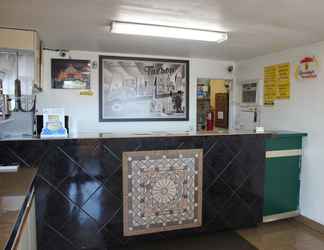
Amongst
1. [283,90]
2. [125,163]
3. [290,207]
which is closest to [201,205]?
[125,163]

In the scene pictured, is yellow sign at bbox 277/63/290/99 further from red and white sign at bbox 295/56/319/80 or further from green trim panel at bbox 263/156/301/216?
green trim panel at bbox 263/156/301/216

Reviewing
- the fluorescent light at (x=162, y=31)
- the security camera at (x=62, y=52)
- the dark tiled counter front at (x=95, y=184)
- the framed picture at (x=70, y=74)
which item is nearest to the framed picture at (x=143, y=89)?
the framed picture at (x=70, y=74)

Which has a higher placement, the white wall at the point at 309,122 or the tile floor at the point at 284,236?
the white wall at the point at 309,122

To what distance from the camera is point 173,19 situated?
101 inches

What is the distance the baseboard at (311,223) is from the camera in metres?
3.30

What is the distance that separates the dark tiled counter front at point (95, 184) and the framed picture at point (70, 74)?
188cm

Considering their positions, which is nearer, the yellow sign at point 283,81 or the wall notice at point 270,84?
the yellow sign at point 283,81

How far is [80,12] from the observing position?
7.88 ft

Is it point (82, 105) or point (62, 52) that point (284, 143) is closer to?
point (82, 105)

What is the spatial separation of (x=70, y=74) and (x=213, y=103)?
3629 mm

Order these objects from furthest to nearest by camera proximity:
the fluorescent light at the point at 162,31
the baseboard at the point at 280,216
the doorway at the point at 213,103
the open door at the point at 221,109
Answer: the doorway at the point at 213,103 < the open door at the point at 221,109 < the baseboard at the point at 280,216 < the fluorescent light at the point at 162,31

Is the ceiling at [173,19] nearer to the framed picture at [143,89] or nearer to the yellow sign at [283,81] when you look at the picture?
the yellow sign at [283,81]

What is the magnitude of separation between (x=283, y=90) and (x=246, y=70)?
1.01 m

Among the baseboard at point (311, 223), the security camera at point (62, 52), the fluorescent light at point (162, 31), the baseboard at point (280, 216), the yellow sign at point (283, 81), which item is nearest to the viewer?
the fluorescent light at point (162, 31)
